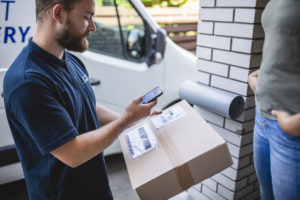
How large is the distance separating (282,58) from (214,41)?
2.55 feet

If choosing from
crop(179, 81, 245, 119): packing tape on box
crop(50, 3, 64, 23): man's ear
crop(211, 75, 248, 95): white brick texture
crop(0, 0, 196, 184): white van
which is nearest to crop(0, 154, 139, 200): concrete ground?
crop(0, 0, 196, 184): white van

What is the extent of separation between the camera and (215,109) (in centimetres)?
178

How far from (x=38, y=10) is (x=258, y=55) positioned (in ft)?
4.18

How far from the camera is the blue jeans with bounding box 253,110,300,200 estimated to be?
115 centimetres

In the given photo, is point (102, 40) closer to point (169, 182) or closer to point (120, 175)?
point (120, 175)

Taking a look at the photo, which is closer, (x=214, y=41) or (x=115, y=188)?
(x=214, y=41)

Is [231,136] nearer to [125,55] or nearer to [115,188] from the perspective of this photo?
[115,188]

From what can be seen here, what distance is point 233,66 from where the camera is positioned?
1.79m

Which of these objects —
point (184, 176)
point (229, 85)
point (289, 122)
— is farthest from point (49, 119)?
point (229, 85)

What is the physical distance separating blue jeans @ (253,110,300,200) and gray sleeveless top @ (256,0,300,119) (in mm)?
90

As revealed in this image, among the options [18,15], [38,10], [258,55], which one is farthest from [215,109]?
[18,15]

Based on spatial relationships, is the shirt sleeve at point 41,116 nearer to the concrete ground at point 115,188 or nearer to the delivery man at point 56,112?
the delivery man at point 56,112

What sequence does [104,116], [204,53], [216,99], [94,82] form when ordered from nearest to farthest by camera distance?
1. [104,116]
2. [216,99]
3. [204,53]
4. [94,82]

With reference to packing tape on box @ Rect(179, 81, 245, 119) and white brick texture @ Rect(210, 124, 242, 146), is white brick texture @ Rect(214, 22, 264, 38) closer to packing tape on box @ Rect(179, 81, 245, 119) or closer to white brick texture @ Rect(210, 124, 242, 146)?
packing tape on box @ Rect(179, 81, 245, 119)
